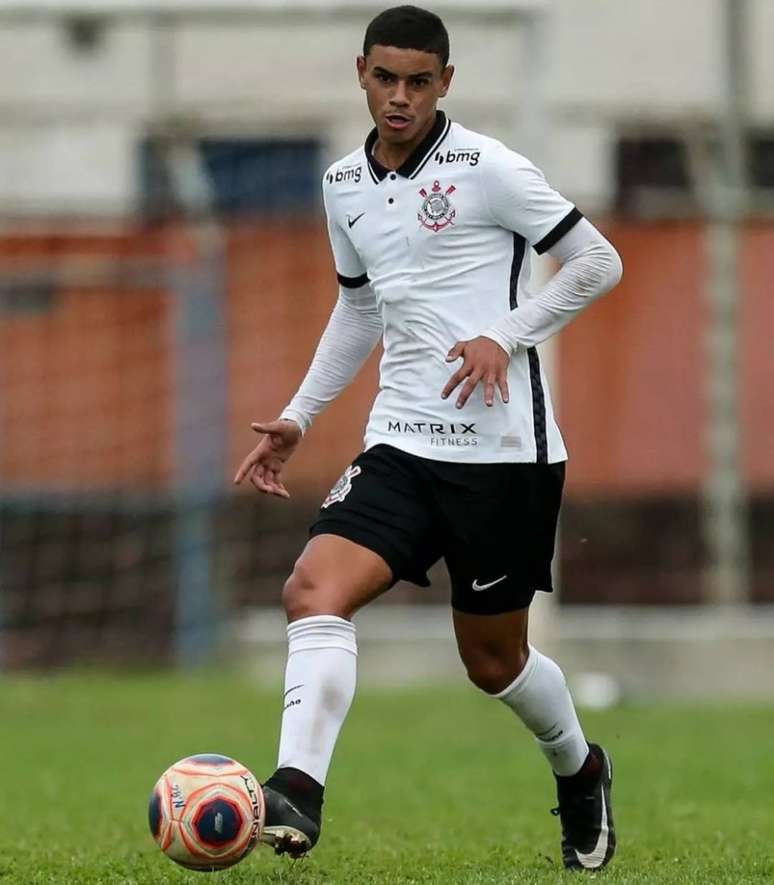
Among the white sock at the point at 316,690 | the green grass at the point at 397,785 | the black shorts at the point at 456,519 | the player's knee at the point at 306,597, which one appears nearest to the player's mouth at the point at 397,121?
the black shorts at the point at 456,519

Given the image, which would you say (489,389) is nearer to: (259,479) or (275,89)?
(259,479)

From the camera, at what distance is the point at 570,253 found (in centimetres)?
607

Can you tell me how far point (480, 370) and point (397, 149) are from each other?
2.40ft

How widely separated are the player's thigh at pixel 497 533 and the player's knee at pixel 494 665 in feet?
0.49

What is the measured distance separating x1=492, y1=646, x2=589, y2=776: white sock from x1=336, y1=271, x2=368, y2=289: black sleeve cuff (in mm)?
1178

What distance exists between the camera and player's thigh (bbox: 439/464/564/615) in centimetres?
599

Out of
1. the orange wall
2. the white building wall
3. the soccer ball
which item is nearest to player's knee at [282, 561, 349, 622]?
the soccer ball

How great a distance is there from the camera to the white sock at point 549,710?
20.6 ft

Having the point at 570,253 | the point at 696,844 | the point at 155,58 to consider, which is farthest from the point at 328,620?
the point at 155,58

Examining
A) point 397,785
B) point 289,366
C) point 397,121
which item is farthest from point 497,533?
point 289,366

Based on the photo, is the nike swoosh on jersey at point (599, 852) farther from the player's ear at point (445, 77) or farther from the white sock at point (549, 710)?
the player's ear at point (445, 77)

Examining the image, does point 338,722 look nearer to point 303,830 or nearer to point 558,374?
point 303,830

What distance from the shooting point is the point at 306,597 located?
5789mm

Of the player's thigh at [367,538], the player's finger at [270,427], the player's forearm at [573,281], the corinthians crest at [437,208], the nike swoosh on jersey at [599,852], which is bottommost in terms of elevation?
the nike swoosh on jersey at [599,852]
